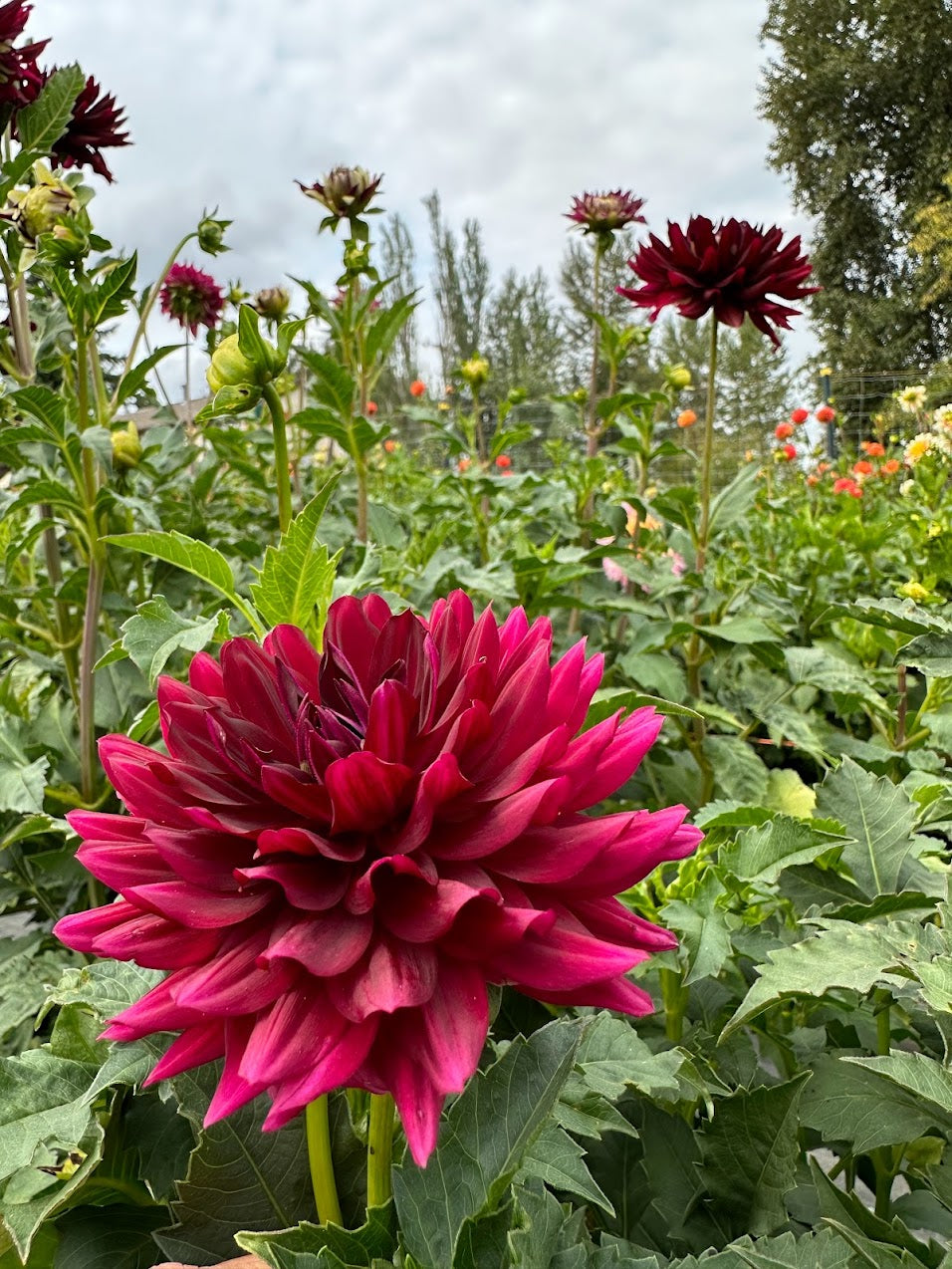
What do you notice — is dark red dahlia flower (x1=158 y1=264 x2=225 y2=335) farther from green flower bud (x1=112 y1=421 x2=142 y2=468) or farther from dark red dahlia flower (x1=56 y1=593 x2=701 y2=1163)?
dark red dahlia flower (x1=56 y1=593 x2=701 y2=1163)

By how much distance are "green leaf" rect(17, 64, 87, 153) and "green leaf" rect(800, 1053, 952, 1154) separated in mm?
1052

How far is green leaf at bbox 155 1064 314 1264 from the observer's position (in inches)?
15.0

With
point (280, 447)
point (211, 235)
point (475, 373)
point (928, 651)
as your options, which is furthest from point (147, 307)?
point (475, 373)

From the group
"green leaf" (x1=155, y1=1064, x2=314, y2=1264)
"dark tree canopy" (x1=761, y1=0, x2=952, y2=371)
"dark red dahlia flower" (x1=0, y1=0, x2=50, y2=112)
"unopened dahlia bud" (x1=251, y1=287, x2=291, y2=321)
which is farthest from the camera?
"dark tree canopy" (x1=761, y1=0, x2=952, y2=371)

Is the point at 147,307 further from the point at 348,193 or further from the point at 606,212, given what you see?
the point at 606,212

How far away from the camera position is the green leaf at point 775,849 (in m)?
0.52

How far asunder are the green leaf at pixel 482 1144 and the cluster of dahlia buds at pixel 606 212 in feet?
4.81

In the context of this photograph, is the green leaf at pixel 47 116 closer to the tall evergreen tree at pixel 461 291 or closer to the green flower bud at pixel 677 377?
the green flower bud at pixel 677 377

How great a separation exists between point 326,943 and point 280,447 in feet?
1.26

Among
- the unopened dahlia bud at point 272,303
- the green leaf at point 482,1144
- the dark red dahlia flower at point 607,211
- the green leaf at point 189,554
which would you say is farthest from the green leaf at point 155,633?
the dark red dahlia flower at point 607,211

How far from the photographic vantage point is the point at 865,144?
15953 millimetres

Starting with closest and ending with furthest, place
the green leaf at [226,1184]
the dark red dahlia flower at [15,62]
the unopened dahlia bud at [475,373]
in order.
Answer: the green leaf at [226,1184], the dark red dahlia flower at [15,62], the unopened dahlia bud at [475,373]

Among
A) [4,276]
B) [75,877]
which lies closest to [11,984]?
[75,877]

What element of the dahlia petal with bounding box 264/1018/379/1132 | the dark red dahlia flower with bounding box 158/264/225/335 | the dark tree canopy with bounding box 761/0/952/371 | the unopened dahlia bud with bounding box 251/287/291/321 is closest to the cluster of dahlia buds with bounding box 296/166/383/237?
the unopened dahlia bud with bounding box 251/287/291/321
